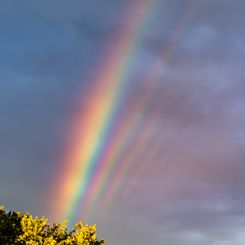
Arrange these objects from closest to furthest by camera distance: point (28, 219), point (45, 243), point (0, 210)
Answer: point (45, 243)
point (28, 219)
point (0, 210)

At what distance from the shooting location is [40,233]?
5381 cm

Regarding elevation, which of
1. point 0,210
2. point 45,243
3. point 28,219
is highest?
point 0,210

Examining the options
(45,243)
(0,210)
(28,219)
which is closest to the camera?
(45,243)

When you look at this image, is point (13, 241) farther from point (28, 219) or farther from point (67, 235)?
point (67, 235)

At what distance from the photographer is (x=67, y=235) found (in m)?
56.3

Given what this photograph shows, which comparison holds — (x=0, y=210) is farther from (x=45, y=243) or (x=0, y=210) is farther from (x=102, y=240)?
(x=102, y=240)

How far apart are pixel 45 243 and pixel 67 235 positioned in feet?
18.0

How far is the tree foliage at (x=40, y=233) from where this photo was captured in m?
52.3

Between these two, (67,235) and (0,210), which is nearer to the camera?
(67,235)

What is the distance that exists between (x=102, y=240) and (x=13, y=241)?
11.7 m

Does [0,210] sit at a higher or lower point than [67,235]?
higher

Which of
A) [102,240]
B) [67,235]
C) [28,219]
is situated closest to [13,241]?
[28,219]

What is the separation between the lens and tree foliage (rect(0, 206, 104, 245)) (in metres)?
52.3

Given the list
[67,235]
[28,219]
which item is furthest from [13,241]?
[67,235]
